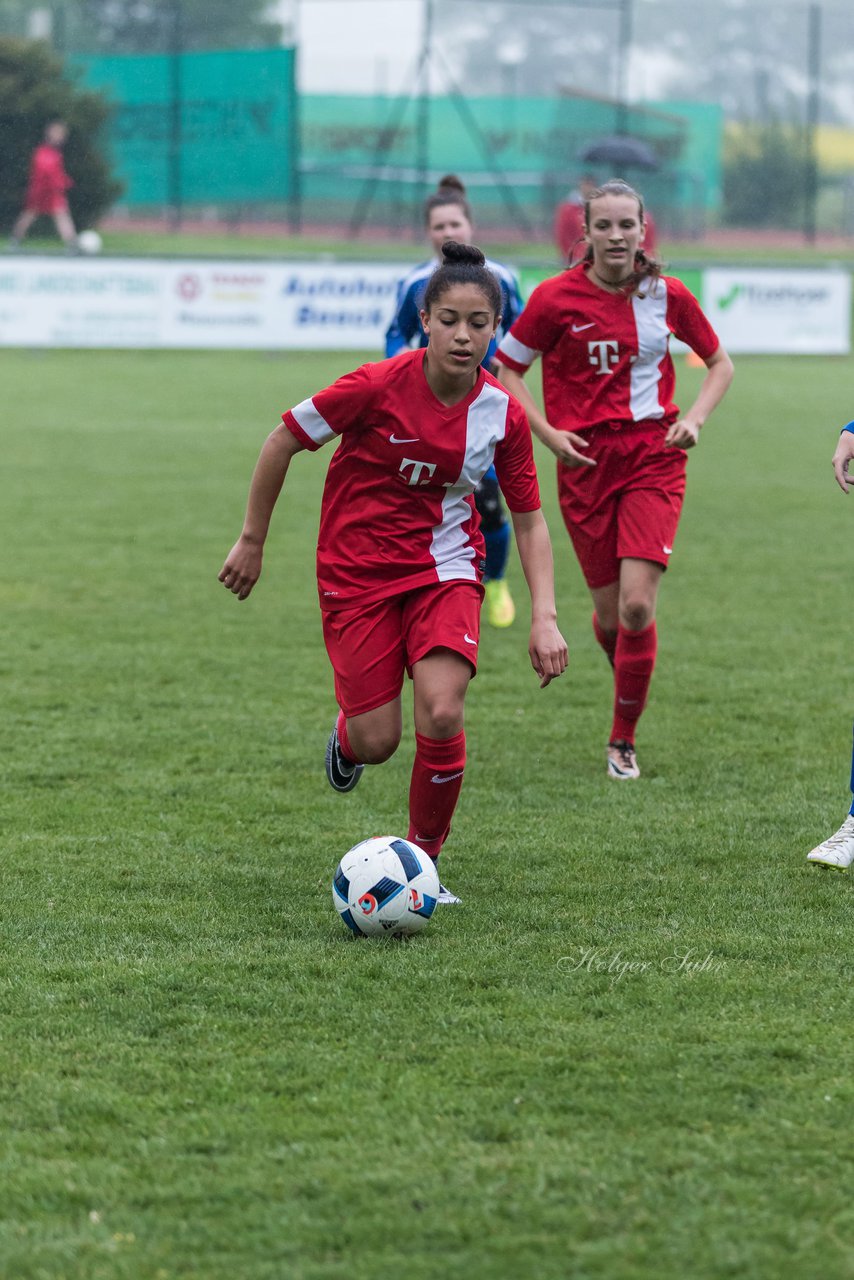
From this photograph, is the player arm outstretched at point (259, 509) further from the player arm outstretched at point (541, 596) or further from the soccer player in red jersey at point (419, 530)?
the player arm outstretched at point (541, 596)

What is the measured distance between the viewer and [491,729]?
20.9 feet

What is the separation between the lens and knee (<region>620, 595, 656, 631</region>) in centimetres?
572

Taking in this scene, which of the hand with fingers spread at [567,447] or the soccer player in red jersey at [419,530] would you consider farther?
the hand with fingers spread at [567,447]

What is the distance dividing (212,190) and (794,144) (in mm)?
11937

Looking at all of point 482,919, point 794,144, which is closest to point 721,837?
point 482,919

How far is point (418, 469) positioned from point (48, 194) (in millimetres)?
22974

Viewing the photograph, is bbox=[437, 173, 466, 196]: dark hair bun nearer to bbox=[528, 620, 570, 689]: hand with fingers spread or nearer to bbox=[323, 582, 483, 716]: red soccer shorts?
bbox=[323, 582, 483, 716]: red soccer shorts

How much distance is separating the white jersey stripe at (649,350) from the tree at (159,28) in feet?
74.8

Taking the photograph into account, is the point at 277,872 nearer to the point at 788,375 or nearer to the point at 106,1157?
the point at 106,1157

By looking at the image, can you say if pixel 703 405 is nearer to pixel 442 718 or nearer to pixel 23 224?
pixel 442 718

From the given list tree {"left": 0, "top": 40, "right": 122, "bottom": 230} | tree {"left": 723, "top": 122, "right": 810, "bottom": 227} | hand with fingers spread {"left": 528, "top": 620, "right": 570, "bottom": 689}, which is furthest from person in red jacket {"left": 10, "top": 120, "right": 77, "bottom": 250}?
hand with fingers spread {"left": 528, "top": 620, "right": 570, "bottom": 689}

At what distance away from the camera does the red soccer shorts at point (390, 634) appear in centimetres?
434

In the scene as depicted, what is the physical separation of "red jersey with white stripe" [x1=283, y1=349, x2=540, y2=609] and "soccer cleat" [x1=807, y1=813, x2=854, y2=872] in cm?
119

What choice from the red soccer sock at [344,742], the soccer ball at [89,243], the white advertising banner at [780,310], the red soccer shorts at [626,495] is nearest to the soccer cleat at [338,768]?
the red soccer sock at [344,742]
